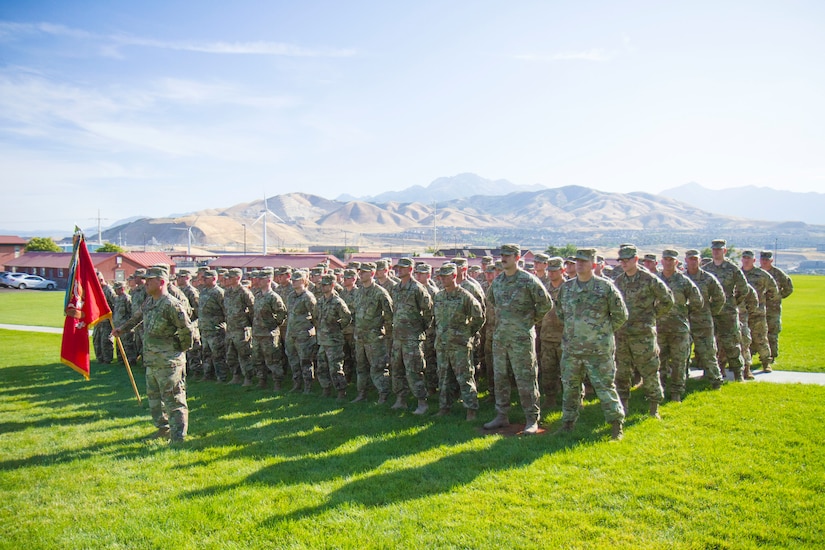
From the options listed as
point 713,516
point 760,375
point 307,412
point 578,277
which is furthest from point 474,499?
point 760,375

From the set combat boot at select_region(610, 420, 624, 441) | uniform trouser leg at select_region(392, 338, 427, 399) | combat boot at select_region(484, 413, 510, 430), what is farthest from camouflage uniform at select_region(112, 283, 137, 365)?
combat boot at select_region(610, 420, 624, 441)

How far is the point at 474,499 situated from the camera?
5.38 metres

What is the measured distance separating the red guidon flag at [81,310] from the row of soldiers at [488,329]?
1385 millimetres

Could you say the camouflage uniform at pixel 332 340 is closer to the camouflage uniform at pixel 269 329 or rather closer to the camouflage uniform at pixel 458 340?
the camouflage uniform at pixel 269 329

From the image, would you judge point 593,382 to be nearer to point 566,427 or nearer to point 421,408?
point 566,427

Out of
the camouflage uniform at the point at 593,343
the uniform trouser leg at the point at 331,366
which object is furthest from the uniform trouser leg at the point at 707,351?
the uniform trouser leg at the point at 331,366

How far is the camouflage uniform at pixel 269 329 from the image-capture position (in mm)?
10477

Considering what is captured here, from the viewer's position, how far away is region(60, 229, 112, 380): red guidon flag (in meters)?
8.30

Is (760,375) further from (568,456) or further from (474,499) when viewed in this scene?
(474,499)

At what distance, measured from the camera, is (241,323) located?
36.3 ft

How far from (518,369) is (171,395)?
4.84 meters

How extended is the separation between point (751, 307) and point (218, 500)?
33.8 feet

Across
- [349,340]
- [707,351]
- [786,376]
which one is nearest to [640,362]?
[707,351]

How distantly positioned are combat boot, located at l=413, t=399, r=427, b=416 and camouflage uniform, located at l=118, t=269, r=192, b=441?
342 cm
